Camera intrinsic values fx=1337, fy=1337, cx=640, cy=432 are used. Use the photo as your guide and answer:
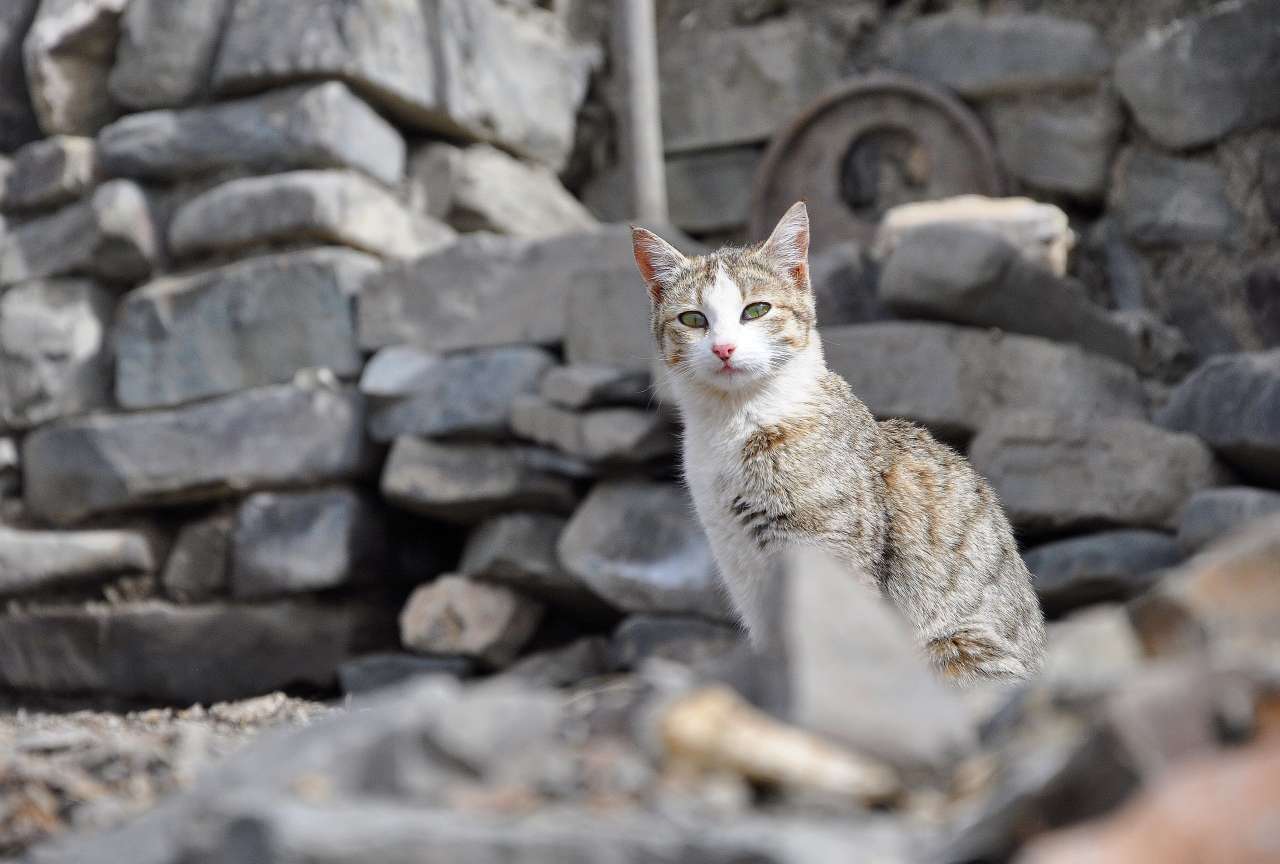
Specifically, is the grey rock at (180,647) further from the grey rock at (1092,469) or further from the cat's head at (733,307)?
the grey rock at (1092,469)

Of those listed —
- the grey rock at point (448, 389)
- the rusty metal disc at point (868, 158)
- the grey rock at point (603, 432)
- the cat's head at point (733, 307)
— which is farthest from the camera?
the rusty metal disc at point (868, 158)

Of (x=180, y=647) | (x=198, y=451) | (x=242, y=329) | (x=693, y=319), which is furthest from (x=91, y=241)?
(x=693, y=319)

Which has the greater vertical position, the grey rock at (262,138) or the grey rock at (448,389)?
the grey rock at (262,138)

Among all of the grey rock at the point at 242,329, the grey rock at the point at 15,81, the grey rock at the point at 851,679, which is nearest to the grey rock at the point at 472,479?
the grey rock at the point at 242,329

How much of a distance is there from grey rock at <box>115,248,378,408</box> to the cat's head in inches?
75.4

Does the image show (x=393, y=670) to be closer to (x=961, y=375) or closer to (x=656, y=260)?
(x=656, y=260)

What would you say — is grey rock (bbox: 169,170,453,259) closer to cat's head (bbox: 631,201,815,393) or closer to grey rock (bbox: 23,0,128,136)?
grey rock (bbox: 23,0,128,136)

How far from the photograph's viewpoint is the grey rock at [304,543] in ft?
16.0

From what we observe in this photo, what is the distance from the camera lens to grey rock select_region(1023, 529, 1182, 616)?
3967 millimetres

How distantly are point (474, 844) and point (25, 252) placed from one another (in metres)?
4.92

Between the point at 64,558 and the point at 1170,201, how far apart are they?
4464mm

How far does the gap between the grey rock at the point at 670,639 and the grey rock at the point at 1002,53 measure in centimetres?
263

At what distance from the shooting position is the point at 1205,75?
498cm

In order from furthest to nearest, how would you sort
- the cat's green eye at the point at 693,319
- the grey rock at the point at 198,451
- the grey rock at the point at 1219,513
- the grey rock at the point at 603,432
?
the grey rock at the point at 198,451, the grey rock at the point at 603,432, the grey rock at the point at 1219,513, the cat's green eye at the point at 693,319
